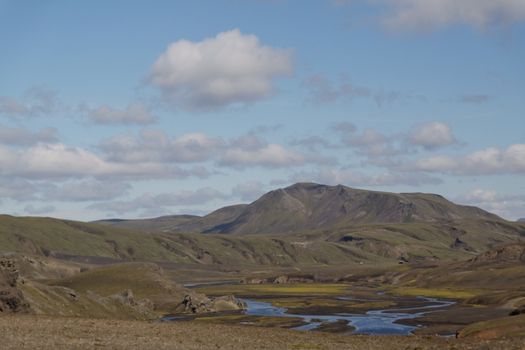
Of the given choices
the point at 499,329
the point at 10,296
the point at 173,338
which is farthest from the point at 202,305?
the point at 173,338

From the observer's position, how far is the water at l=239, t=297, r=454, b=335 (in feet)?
330

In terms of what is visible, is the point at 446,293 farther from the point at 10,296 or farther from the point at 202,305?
the point at 10,296

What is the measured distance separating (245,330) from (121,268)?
10594 centimetres

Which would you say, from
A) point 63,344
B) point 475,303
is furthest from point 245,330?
point 475,303

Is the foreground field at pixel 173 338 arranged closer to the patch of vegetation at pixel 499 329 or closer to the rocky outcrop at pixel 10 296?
the patch of vegetation at pixel 499 329

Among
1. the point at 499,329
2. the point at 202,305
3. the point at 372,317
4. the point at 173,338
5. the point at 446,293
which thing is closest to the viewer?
the point at 173,338

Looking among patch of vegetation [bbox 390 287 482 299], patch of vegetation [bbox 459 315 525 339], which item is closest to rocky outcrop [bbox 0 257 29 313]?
patch of vegetation [bbox 459 315 525 339]

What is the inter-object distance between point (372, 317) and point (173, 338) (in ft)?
251

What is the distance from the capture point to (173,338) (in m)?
53.0

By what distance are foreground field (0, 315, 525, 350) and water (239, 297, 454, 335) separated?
3847 cm

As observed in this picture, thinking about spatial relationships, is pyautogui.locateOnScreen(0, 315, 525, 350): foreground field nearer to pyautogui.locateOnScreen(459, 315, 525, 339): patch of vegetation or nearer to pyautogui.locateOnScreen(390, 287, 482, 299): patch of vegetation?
pyautogui.locateOnScreen(459, 315, 525, 339): patch of vegetation

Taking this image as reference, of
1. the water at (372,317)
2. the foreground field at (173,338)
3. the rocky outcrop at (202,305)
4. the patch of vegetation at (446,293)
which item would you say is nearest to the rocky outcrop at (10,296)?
the foreground field at (173,338)

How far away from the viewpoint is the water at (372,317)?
100 metres

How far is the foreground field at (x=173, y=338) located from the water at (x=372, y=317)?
126 ft
